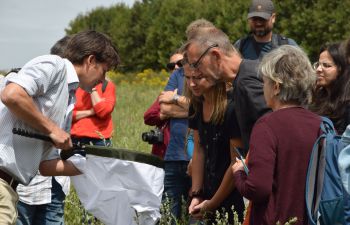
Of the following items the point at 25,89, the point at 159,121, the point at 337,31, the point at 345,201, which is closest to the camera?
the point at 345,201

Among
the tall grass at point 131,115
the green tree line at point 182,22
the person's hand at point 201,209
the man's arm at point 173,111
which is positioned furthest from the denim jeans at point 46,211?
the green tree line at point 182,22

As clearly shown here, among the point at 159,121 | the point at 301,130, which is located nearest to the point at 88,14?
the point at 159,121

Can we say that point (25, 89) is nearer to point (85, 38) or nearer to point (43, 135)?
point (43, 135)

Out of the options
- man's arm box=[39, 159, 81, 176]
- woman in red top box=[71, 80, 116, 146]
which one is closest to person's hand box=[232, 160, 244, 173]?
man's arm box=[39, 159, 81, 176]

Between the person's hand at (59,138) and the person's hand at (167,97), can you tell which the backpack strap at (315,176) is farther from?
the person's hand at (167,97)

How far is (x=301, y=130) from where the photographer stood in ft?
13.0

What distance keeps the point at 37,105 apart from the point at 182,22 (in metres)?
21.5

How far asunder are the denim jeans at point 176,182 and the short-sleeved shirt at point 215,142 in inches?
45.2

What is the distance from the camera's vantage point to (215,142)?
479cm

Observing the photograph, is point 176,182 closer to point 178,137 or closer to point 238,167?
point 178,137

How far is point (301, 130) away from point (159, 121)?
2713 millimetres

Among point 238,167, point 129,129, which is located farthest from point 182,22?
point 238,167

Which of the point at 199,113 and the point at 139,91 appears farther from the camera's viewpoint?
the point at 139,91

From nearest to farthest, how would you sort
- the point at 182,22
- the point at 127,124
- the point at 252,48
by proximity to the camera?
the point at 252,48
the point at 127,124
the point at 182,22
